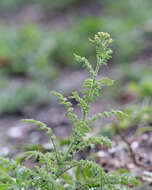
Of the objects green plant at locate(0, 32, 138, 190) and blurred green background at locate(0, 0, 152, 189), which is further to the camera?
blurred green background at locate(0, 0, 152, 189)

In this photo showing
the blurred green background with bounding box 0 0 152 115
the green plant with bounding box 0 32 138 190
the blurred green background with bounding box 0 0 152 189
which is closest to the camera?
the green plant with bounding box 0 32 138 190

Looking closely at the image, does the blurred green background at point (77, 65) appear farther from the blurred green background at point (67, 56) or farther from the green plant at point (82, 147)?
the green plant at point (82, 147)

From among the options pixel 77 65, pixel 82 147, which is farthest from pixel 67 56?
pixel 82 147

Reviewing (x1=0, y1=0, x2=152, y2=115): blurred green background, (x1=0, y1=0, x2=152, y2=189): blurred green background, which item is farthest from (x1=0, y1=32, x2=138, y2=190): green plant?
(x1=0, y1=0, x2=152, y2=115): blurred green background

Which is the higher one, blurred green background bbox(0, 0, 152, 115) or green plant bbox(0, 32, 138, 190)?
blurred green background bbox(0, 0, 152, 115)

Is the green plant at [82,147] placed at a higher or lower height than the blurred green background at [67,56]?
lower

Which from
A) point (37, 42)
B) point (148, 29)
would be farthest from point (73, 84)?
point (148, 29)

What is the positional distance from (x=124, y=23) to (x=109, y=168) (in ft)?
14.9

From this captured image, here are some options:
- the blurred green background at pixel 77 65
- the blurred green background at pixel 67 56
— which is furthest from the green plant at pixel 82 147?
the blurred green background at pixel 67 56

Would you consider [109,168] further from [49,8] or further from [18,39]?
[49,8]

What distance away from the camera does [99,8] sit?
849cm

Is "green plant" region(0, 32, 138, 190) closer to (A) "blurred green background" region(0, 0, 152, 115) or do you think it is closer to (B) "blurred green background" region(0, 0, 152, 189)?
(B) "blurred green background" region(0, 0, 152, 189)

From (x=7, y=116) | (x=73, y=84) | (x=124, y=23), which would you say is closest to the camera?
(x=7, y=116)

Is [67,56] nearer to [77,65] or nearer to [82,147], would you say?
[77,65]
